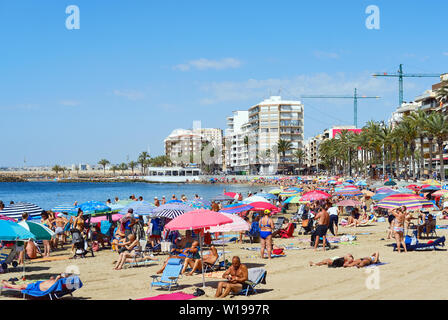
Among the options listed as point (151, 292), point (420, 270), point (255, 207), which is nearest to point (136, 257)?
point (151, 292)

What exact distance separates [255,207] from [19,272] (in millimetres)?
9216

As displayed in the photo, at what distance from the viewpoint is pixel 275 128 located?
436 feet

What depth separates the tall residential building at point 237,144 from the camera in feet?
499

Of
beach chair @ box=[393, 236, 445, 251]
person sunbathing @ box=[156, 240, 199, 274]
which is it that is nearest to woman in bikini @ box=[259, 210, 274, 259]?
person sunbathing @ box=[156, 240, 199, 274]

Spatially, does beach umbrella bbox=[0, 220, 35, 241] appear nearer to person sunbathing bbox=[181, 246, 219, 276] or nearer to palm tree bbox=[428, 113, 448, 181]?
person sunbathing bbox=[181, 246, 219, 276]

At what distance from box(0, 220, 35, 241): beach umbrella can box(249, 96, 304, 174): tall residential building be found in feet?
387

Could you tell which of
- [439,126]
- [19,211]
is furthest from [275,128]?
[19,211]

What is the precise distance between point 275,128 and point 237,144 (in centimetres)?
2858

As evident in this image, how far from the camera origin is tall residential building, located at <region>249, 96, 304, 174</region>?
13075 cm

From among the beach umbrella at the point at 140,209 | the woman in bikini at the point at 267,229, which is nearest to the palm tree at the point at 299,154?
the beach umbrella at the point at 140,209

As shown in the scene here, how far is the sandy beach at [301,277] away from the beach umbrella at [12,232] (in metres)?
1.44

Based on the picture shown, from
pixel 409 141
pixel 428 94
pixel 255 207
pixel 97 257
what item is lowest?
pixel 97 257

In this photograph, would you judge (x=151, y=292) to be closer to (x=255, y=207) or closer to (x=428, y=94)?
(x=255, y=207)

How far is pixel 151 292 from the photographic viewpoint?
1103 cm
